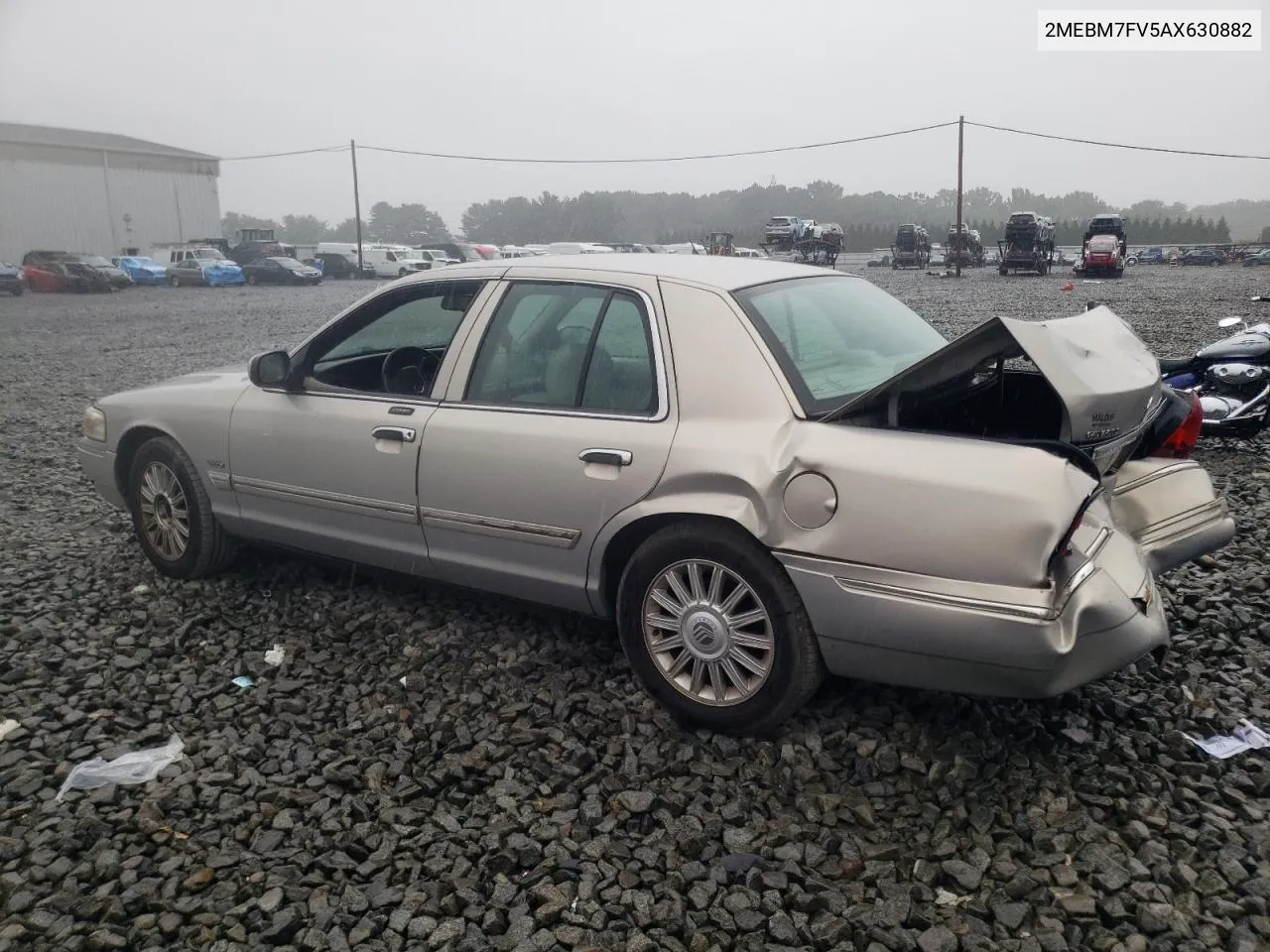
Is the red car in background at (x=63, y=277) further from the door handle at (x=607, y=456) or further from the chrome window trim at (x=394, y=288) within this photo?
the door handle at (x=607, y=456)

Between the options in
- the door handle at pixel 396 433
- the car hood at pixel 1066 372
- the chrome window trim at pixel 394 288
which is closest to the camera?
the car hood at pixel 1066 372

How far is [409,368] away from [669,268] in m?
1.49

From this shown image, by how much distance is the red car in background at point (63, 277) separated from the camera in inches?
1401

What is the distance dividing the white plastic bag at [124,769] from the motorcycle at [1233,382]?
→ 6401 mm

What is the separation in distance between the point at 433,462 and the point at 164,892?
176cm

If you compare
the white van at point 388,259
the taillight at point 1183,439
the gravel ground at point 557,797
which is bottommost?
the gravel ground at point 557,797

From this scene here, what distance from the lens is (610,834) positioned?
9.39 feet

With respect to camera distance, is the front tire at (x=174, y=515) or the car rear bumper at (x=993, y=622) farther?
the front tire at (x=174, y=515)

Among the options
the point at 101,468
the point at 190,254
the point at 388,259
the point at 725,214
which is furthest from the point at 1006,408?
the point at 725,214

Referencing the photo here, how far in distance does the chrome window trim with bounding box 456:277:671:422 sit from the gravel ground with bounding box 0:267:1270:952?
3.05 ft

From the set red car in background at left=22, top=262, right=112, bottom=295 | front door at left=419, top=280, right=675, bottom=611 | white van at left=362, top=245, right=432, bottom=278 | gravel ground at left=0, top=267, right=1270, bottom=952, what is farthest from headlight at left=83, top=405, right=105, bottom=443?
white van at left=362, top=245, right=432, bottom=278

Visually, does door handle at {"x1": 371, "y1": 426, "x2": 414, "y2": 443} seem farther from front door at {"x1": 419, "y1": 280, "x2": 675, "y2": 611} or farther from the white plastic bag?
the white plastic bag

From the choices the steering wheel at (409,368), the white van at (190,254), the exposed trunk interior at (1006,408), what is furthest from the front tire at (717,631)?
the white van at (190,254)

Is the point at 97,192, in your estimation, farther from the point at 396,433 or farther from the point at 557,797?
the point at 557,797
